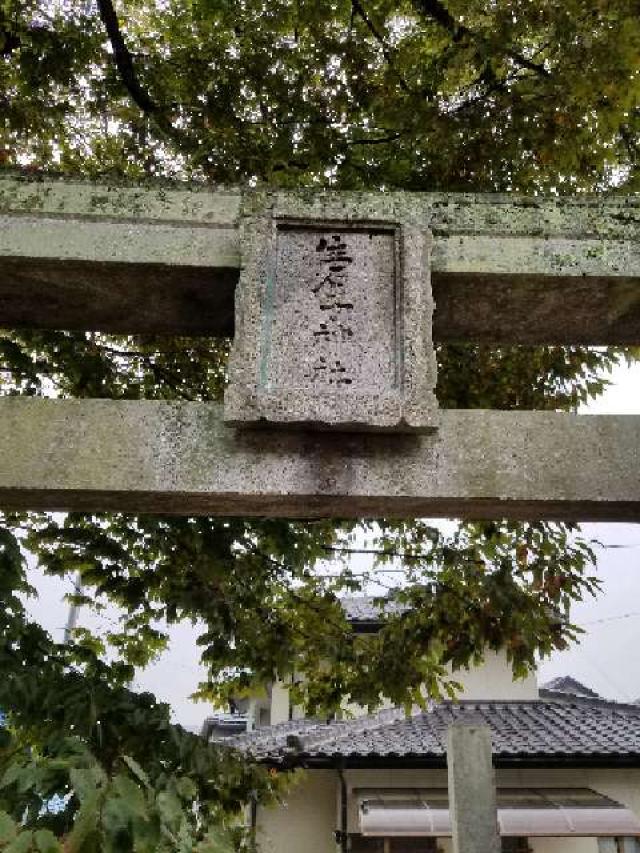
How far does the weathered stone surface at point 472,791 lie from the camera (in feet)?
22.8

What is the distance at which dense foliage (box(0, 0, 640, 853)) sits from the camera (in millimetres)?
4398

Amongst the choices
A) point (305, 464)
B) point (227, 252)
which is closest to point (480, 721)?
point (305, 464)

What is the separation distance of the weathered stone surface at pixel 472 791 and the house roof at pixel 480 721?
2.35 meters

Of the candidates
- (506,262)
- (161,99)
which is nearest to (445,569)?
(506,262)

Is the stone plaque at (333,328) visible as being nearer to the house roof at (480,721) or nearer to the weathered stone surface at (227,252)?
the weathered stone surface at (227,252)

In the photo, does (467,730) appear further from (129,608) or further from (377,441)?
(377,441)

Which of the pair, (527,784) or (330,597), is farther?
(527,784)

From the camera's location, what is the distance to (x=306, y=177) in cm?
516

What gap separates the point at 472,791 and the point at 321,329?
250 inches

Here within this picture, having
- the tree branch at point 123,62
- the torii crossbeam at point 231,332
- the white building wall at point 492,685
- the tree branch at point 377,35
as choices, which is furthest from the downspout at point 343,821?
the torii crossbeam at point 231,332

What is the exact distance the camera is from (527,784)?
10.2 metres

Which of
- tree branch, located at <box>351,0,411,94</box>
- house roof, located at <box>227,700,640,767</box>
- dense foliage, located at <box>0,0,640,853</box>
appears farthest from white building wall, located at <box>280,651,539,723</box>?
tree branch, located at <box>351,0,411,94</box>

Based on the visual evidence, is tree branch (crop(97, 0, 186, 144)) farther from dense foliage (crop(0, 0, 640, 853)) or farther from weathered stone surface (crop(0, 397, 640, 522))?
weathered stone surface (crop(0, 397, 640, 522))

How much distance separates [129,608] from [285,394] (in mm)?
3319
